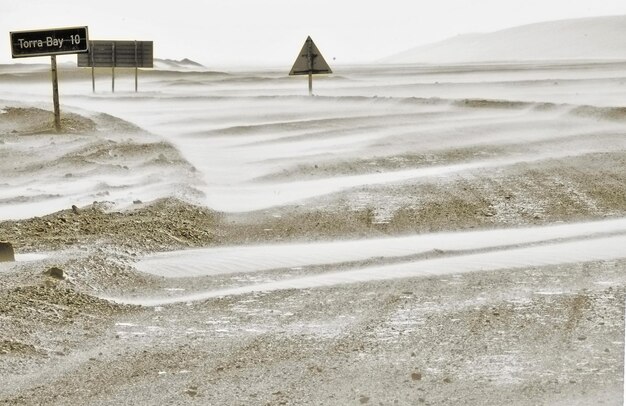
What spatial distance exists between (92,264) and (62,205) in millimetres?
A: 2818

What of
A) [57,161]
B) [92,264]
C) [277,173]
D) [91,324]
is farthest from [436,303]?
[57,161]

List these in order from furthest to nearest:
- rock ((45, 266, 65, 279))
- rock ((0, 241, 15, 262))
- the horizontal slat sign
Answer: the horizontal slat sign → rock ((0, 241, 15, 262)) → rock ((45, 266, 65, 279))

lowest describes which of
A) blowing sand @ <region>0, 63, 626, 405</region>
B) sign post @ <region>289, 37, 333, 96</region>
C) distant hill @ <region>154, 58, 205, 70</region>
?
distant hill @ <region>154, 58, 205, 70</region>

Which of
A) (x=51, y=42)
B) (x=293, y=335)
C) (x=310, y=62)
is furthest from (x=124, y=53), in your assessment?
(x=293, y=335)

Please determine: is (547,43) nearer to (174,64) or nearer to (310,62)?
(174,64)

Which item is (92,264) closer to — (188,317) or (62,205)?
(188,317)

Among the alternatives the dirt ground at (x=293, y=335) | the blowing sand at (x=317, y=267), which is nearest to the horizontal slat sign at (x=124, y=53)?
the blowing sand at (x=317, y=267)

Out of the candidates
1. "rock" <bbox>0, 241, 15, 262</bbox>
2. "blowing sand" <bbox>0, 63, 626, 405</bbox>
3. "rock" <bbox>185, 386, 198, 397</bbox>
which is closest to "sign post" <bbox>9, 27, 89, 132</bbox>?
"blowing sand" <bbox>0, 63, 626, 405</bbox>

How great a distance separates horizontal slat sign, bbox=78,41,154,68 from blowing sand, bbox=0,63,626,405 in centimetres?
863

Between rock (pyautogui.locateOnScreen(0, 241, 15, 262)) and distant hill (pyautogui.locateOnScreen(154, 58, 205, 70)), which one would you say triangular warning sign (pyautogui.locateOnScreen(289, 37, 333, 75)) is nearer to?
rock (pyautogui.locateOnScreen(0, 241, 15, 262))

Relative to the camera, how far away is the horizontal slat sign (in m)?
24.8

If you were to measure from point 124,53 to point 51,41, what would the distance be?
1048cm

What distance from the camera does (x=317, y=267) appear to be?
7648 millimetres

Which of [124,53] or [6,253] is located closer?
[6,253]
